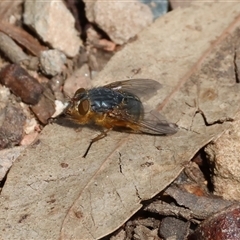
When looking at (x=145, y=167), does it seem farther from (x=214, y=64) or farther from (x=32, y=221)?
(x=214, y=64)

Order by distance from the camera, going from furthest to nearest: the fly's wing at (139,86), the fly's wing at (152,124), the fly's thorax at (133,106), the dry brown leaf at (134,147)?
1. the fly's wing at (139,86)
2. the fly's thorax at (133,106)
3. the fly's wing at (152,124)
4. the dry brown leaf at (134,147)

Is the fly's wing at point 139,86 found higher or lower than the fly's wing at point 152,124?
higher

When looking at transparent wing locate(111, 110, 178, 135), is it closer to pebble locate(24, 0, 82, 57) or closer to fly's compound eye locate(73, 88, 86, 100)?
fly's compound eye locate(73, 88, 86, 100)

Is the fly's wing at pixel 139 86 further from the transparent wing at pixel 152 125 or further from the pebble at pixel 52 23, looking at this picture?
the pebble at pixel 52 23

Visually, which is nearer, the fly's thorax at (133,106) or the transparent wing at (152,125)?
the transparent wing at (152,125)

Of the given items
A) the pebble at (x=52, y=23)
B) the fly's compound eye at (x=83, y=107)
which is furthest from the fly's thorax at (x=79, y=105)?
the pebble at (x=52, y=23)

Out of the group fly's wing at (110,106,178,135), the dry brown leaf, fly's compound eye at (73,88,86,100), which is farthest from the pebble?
fly's wing at (110,106,178,135)

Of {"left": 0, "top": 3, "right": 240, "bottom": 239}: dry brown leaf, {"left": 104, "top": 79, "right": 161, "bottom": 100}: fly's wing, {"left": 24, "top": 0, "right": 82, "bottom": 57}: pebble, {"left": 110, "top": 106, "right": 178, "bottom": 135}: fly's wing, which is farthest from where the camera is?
{"left": 24, "top": 0, "right": 82, "bottom": 57}: pebble
